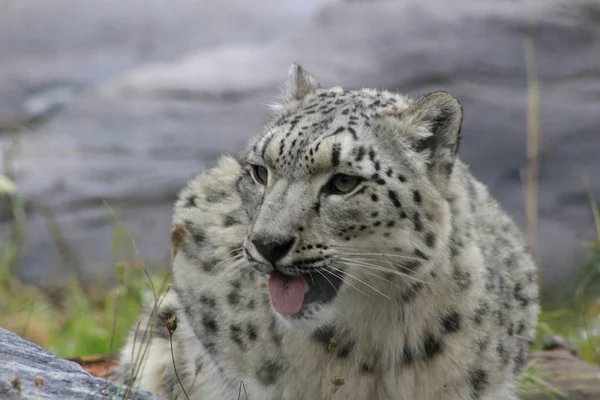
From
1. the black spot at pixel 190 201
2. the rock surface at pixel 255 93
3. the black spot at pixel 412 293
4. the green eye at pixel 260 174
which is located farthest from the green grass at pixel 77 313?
the black spot at pixel 412 293

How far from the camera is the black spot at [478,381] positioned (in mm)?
3998

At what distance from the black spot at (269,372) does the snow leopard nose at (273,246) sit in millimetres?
711

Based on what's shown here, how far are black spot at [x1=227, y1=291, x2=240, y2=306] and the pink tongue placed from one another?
2.05 ft

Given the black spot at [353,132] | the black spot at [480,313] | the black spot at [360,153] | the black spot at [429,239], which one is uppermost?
the black spot at [353,132]

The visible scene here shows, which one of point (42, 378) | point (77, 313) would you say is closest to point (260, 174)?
point (42, 378)

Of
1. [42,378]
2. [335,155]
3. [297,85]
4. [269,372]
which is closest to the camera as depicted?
[42,378]

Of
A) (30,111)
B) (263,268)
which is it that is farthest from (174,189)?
(263,268)

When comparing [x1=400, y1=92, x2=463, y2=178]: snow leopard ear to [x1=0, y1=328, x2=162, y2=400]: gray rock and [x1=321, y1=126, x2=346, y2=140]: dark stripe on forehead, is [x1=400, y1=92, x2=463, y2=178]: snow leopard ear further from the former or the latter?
[x1=0, y1=328, x2=162, y2=400]: gray rock

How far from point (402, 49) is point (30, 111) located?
14.7 feet

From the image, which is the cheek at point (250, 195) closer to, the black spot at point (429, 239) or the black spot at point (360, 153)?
the black spot at point (360, 153)

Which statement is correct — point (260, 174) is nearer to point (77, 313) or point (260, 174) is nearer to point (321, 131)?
point (321, 131)

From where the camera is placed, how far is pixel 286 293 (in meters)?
3.55

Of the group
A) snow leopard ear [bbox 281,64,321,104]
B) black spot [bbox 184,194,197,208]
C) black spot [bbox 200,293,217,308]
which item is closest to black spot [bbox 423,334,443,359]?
black spot [bbox 200,293,217,308]

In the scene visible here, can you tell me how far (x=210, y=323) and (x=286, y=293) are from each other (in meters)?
0.89
